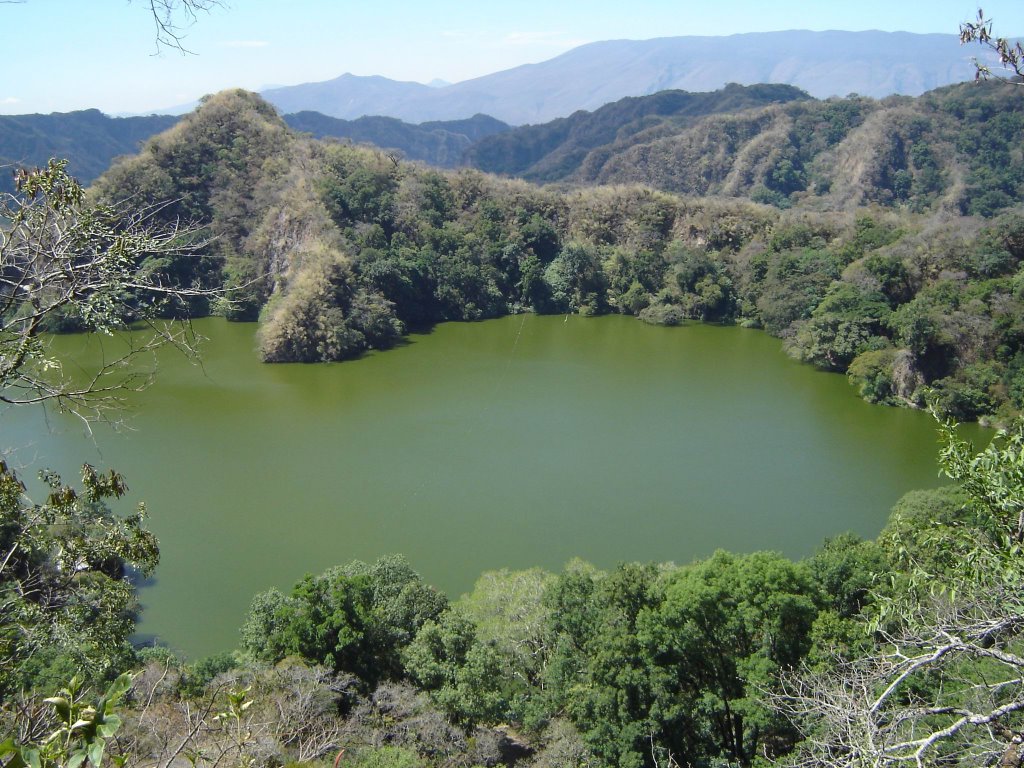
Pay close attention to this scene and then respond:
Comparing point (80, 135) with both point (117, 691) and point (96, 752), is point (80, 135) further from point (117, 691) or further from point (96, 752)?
point (96, 752)

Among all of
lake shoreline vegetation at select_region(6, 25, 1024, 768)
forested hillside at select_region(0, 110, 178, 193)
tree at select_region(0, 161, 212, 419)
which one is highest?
forested hillside at select_region(0, 110, 178, 193)

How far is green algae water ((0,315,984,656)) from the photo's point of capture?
883cm

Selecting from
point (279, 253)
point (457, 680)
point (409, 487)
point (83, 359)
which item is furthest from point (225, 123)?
point (457, 680)

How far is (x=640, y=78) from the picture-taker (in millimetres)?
114125

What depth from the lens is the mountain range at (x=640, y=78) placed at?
10375 cm

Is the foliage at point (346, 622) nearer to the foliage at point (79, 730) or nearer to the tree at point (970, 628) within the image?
the tree at point (970, 628)

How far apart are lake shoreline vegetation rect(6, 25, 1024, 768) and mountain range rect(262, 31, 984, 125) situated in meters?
76.3

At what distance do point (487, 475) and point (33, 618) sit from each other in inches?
301

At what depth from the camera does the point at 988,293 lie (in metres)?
14.3

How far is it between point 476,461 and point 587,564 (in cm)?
391

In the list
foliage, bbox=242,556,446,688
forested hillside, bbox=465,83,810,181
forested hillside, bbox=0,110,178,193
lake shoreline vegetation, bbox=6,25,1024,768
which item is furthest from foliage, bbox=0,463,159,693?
forested hillside, bbox=465,83,810,181

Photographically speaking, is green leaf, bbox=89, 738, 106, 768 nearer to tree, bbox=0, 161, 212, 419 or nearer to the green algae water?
tree, bbox=0, 161, 212, 419

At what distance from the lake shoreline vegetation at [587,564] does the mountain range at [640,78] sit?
250ft

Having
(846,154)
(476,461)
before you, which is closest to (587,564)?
(476,461)
